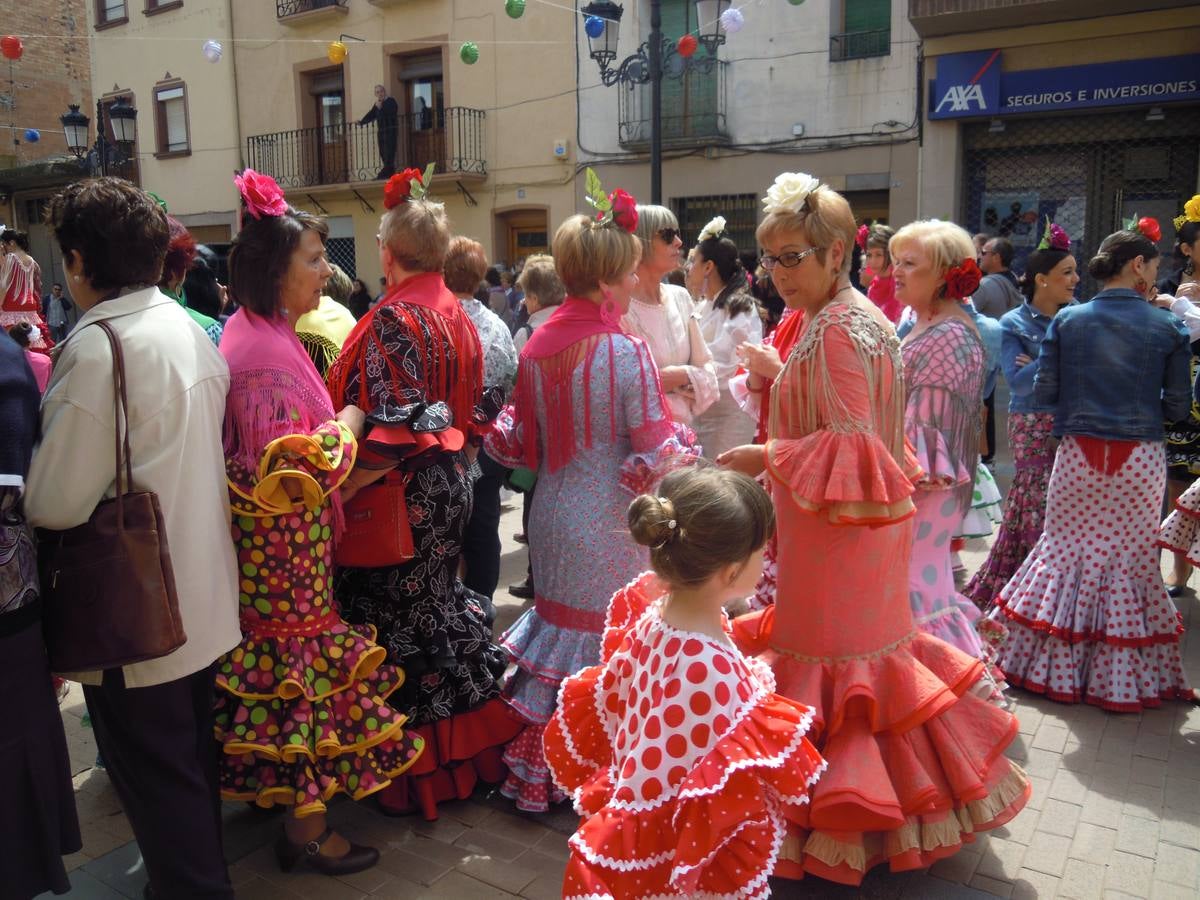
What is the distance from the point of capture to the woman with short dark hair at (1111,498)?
4.05 metres

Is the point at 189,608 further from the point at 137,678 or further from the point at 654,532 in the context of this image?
the point at 654,532

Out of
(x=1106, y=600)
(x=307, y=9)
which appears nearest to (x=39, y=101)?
(x=307, y=9)

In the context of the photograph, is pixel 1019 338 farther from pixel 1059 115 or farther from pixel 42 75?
pixel 42 75

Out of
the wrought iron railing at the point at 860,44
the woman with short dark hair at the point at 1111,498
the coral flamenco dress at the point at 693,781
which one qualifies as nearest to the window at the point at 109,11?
the wrought iron railing at the point at 860,44

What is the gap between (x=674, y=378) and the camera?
4.40 metres

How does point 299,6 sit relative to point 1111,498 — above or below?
above

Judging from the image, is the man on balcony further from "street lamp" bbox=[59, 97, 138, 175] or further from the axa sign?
the axa sign

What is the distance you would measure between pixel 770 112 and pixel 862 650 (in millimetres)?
12239

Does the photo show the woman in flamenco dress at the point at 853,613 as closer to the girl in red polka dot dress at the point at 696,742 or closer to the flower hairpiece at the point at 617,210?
the girl in red polka dot dress at the point at 696,742

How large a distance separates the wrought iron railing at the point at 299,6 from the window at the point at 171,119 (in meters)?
3.24

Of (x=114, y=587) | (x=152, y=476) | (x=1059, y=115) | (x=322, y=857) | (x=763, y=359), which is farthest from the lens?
(x=1059, y=115)

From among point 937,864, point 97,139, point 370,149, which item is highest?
point 370,149

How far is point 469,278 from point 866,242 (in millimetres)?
2968

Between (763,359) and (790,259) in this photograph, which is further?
(763,359)
